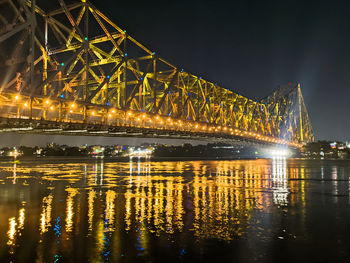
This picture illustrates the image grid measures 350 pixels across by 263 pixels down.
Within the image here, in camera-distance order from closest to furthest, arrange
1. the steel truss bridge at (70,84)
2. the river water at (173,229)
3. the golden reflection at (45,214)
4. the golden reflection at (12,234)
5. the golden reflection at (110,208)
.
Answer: the river water at (173,229)
the golden reflection at (12,234)
the golden reflection at (45,214)
the golden reflection at (110,208)
the steel truss bridge at (70,84)

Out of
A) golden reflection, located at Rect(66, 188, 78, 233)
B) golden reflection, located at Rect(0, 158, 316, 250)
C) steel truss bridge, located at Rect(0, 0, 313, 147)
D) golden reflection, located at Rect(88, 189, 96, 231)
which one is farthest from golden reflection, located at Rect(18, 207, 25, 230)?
steel truss bridge, located at Rect(0, 0, 313, 147)

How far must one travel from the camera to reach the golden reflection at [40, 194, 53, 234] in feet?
33.2

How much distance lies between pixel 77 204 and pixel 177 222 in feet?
18.2

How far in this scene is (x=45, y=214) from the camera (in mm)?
12148

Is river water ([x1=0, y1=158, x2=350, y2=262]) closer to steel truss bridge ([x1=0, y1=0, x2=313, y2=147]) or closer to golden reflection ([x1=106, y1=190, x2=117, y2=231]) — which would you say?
golden reflection ([x1=106, y1=190, x2=117, y2=231])

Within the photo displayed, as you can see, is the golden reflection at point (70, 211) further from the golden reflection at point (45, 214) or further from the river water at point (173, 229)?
the golden reflection at point (45, 214)

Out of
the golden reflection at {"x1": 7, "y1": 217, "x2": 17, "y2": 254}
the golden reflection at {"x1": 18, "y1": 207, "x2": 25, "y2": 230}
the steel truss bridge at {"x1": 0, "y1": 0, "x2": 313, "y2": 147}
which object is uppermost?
the steel truss bridge at {"x1": 0, "y1": 0, "x2": 313, "y2": 147}

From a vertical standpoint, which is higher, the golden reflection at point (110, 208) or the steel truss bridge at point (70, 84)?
the steel truss bridge at point (70, 84)

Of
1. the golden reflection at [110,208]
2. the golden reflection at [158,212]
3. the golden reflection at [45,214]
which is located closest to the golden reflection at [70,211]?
the golden reflection at [158,212]

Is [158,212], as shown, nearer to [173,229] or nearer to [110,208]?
[110,208]

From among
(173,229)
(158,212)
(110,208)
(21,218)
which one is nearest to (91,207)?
(110,208)

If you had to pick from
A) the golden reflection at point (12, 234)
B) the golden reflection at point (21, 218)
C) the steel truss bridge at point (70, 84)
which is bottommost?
the golden reflection at point (12, 234)

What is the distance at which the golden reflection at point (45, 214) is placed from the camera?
10.1 meters

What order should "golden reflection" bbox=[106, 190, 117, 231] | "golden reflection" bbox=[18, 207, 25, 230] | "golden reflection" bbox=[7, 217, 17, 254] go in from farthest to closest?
"golden reflection" bbox=[106, 190, 117, 231] → "golden reflection" bbox=[18, 207, 25, 230] → "golden reflection" bbox=[7, 217, 17, 254]
